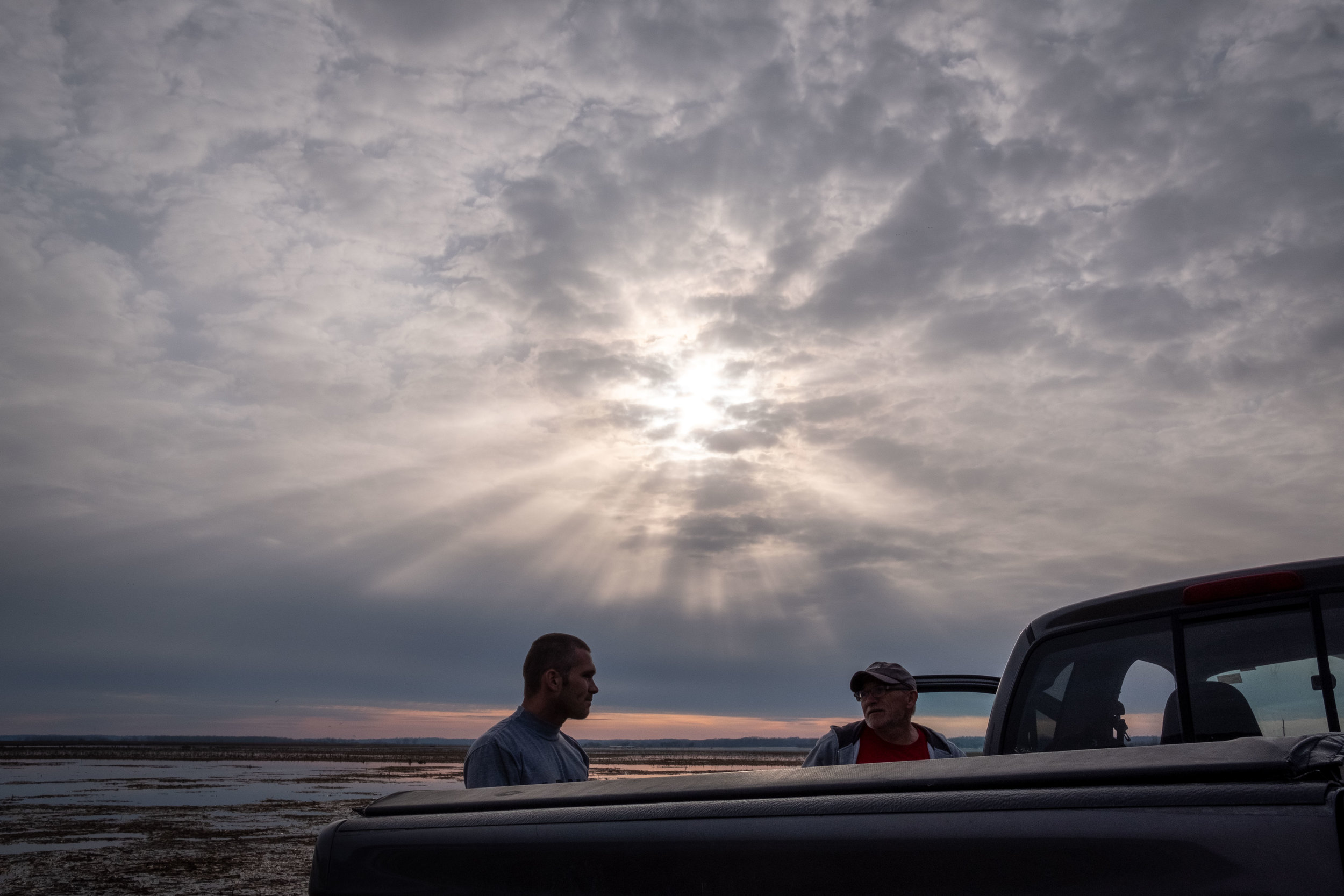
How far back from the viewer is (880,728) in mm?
5137

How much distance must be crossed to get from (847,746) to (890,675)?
1.71 feet

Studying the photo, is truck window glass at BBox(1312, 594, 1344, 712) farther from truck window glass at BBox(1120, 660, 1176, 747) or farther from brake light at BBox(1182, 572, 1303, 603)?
truck window glass at BBox(1120, 660, 1176, 747)

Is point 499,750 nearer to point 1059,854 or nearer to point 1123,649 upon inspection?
point 1123,649

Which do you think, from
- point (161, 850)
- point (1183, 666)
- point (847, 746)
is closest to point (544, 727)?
point (847, 746)

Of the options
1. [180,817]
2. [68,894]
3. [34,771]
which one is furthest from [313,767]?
[68,894]

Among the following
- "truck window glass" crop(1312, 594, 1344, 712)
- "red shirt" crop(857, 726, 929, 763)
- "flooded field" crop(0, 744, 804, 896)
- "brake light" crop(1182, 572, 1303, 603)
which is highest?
"brake light" crop(1182, 572, 1303, 603)

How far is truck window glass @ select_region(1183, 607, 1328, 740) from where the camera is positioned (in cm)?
A: 260

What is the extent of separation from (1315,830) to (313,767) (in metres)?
74.2

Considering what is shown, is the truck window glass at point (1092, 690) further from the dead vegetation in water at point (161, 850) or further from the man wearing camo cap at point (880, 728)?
the dead vegetation in water at point (161, 850)

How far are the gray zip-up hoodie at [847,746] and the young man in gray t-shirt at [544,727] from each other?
136 centimetres

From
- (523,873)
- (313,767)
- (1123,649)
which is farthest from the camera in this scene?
(313,767)

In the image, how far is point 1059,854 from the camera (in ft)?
4.73

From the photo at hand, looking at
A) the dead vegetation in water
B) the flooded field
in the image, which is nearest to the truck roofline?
the flooded field

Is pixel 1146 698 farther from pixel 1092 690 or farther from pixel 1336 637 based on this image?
pixel 1336 637
